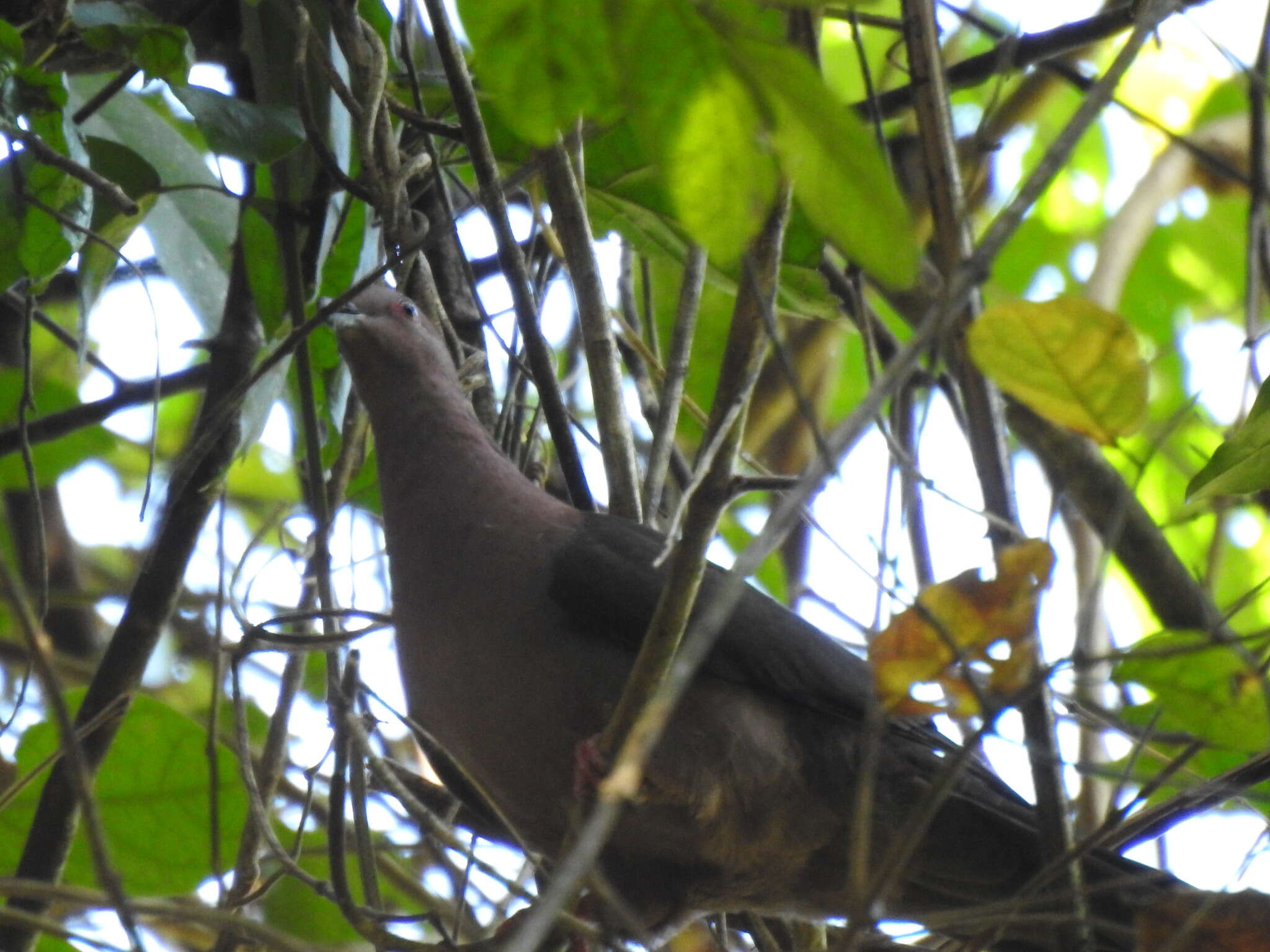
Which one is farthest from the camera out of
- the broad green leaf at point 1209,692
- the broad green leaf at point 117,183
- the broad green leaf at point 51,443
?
the broad green leaf at point 51,443

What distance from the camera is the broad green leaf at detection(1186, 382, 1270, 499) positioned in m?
1.99

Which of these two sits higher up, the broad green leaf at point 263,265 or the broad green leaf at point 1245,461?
the broad green leaf at point 263,265

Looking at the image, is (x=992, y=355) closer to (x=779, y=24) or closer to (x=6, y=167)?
(x=779, y=24)

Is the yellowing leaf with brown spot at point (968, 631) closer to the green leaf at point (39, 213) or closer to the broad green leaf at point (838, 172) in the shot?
the broad green leaf at point (838, 172)

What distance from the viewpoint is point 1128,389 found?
175cm

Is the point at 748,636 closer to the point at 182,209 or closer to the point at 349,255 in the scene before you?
the point at 349,255

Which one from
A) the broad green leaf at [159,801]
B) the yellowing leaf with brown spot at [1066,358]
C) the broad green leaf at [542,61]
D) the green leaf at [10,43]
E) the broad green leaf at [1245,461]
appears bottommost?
the broad green leaf at [159,801]

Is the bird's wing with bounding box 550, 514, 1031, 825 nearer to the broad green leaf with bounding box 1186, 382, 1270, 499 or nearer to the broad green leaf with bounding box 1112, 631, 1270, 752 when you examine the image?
the broad green leaf with bounding box 1112, 631, 1270, 752

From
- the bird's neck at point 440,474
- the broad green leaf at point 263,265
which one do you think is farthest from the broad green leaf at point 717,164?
the broad green leaf at point 263,265

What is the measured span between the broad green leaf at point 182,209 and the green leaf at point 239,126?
39 centimetres

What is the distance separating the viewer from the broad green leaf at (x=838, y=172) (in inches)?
42.2

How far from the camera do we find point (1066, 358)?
1.74 m

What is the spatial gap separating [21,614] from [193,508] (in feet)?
5.84

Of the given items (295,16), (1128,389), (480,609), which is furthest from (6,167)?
(1128,389)
